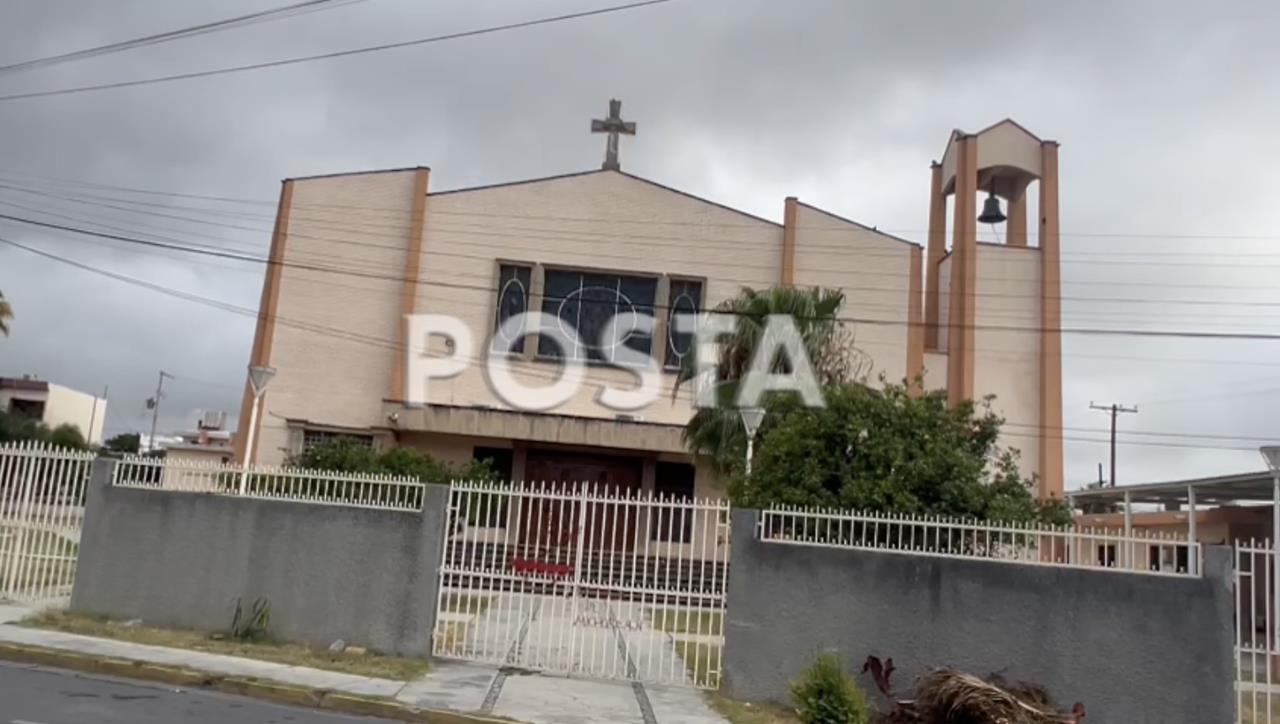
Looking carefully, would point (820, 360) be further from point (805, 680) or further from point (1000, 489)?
point (805, 680)

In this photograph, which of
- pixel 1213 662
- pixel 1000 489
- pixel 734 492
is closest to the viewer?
pixel 1213 662

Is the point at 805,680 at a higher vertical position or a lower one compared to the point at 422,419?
lower

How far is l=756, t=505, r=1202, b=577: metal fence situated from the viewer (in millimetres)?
9188

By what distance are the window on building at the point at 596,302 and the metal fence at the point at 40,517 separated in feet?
46.8

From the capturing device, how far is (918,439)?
38.1ft

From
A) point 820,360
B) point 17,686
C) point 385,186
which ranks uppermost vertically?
point 385,186

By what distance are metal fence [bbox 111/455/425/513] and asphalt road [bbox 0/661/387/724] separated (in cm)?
249

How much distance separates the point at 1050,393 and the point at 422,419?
1490 centimetres

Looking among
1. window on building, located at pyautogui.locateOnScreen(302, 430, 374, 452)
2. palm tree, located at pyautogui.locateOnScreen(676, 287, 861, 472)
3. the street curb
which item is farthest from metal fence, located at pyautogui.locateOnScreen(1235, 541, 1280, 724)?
window on building, located at pyautogui.locateOnScreen(302, 430, 374, 452)

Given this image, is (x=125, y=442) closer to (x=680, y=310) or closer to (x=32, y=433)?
(x=32, y=433)

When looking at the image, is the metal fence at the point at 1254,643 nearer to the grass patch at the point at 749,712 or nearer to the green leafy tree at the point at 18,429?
the grass patch at the point at 749,712

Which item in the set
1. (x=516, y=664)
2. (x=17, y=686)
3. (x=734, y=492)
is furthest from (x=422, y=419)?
(x=17, y=686)

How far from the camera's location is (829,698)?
8344 millimetres

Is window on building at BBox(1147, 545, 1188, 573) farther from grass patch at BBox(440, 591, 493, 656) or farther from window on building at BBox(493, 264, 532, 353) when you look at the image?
window on building at BBox(493, 264, 532, 353)
